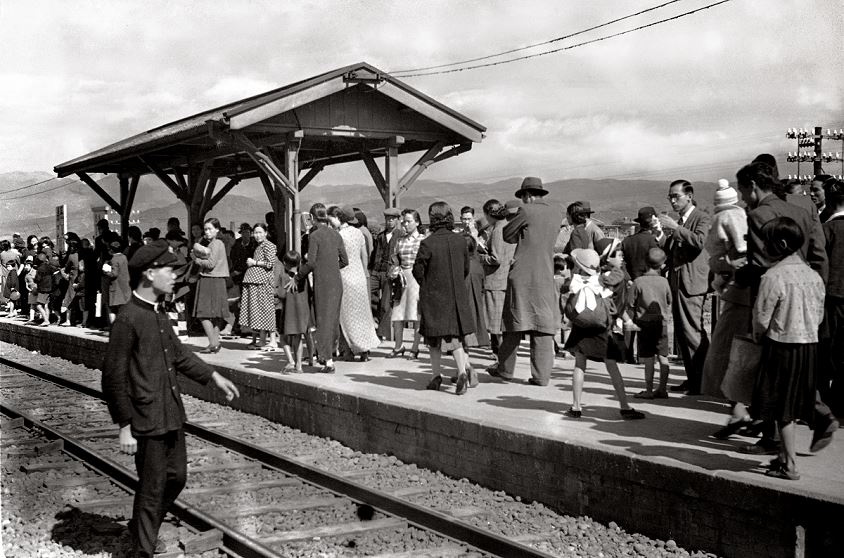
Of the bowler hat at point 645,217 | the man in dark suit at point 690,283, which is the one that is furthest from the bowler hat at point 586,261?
the bowler hat at point 645,217

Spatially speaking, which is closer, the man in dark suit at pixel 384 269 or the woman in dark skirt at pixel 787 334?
the woman in dark skirt at pixel 787 334

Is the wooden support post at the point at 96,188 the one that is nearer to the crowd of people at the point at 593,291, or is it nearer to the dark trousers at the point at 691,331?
the crowd of people at the point at 593,291

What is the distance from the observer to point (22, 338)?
2314 centimetres

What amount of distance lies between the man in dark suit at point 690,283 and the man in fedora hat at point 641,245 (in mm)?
559

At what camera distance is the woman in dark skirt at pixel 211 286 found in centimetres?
1411

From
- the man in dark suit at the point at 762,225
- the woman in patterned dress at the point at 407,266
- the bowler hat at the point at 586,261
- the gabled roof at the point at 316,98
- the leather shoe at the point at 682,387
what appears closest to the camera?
the man in dark suit at the point at 762,225

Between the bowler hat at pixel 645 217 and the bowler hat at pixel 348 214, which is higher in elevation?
the bowler hat at pixel 348 214

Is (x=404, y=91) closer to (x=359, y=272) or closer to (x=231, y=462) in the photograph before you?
(x=359, y=272)

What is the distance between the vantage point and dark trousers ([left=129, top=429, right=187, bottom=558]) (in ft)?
17.9

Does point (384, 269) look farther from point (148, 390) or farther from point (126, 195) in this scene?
point (126, 195)

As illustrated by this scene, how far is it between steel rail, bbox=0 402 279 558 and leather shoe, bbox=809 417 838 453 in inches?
135

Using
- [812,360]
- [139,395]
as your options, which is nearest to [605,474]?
[812,360]

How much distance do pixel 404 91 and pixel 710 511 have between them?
446 inches

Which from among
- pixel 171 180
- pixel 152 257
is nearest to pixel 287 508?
pixel 152 257
